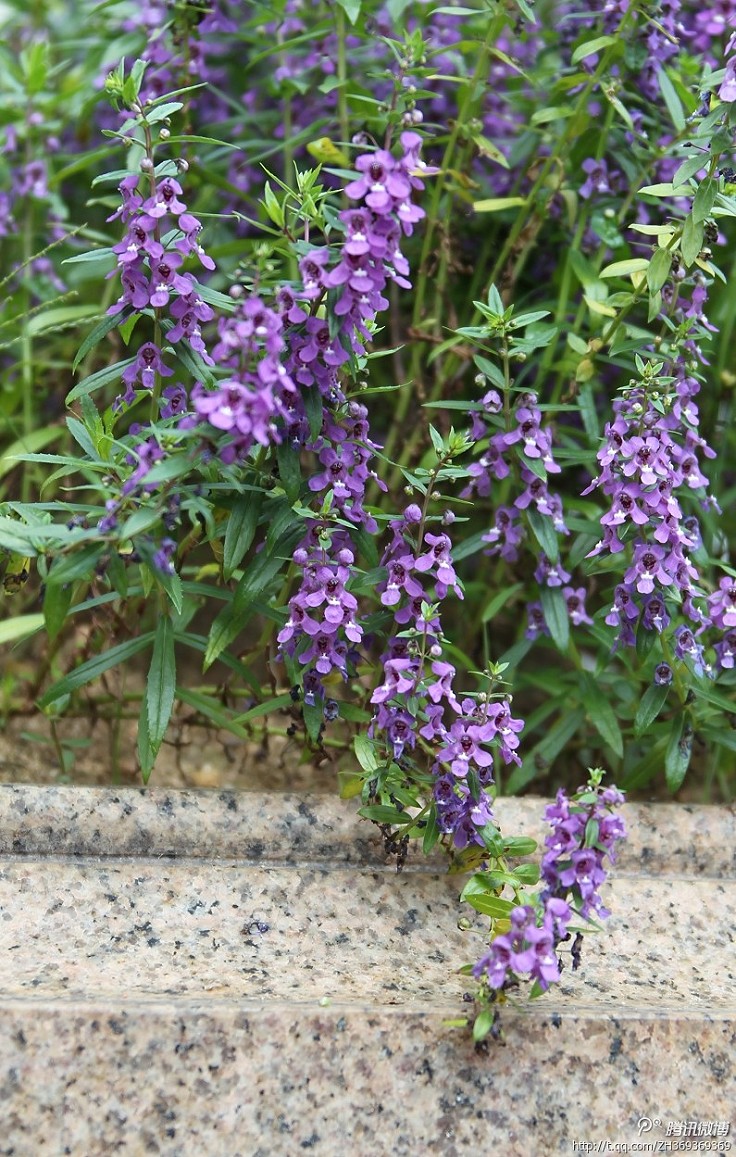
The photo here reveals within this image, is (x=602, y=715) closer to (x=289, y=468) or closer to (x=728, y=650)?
(x=728, y=650)

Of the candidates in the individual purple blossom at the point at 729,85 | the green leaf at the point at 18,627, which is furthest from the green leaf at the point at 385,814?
the individual purple blossom at the point at 729,85

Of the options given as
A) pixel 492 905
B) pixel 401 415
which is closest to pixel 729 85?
pixel 401 415

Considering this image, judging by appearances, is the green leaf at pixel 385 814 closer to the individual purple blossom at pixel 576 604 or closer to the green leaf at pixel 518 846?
the green leaf at pixel 518 846

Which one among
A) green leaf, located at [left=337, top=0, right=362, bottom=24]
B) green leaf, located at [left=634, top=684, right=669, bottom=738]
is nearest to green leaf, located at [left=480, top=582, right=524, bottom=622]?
green leaf, located at [left=634, top=684, right=669, bottom=738]

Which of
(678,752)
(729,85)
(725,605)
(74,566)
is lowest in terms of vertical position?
(678,752)

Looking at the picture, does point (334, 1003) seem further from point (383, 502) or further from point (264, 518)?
point (383, 502)

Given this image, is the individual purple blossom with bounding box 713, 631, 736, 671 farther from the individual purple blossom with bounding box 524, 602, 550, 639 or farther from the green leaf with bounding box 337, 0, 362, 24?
the green leaf with bounding box 337, 0, 362, 24
